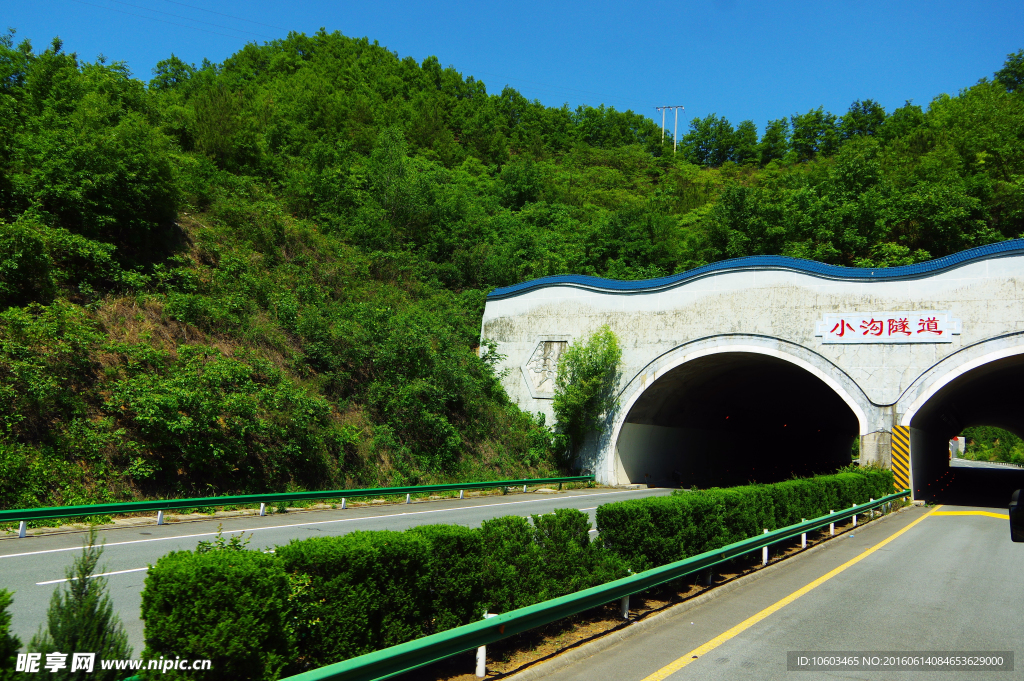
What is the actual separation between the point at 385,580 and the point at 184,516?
11.7 meters

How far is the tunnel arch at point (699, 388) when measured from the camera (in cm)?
2589

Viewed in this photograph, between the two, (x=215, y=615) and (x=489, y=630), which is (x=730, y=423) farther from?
(x=215, y=615)

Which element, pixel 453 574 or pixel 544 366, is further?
pixel 544 366

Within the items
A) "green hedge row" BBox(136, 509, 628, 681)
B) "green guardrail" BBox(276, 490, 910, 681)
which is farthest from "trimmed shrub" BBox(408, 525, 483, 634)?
"green guardrail" BBox(276, 490, 910, 681)

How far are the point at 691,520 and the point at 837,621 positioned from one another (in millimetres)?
2436

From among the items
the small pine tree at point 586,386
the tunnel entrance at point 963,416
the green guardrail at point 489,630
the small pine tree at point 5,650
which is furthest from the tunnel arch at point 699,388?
the small pine tree at point 5,650

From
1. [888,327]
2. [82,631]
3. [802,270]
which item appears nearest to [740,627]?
[82,631]

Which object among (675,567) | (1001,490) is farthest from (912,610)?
(1001,490)

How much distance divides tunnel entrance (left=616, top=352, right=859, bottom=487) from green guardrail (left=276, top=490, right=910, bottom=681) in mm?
17785

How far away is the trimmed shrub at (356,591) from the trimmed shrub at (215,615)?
1.55ft

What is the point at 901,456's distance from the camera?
2384cm

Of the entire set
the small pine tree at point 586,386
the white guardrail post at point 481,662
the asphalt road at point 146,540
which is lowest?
the asphalt road at point 146,540

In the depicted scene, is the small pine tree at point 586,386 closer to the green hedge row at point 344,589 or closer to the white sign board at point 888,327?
the white sign board at point 888,327

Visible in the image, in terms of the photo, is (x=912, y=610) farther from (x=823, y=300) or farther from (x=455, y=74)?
(x=455, y=74)
